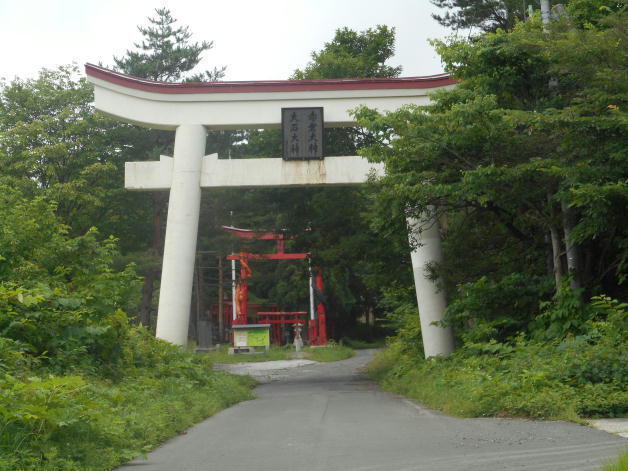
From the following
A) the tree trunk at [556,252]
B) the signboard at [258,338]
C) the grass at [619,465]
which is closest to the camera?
the grass at [619,465]

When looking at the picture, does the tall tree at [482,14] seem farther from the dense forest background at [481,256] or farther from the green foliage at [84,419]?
the green foliage at [84,419]

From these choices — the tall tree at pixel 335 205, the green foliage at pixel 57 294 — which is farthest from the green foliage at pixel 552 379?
the tall tree at pixel 335 205

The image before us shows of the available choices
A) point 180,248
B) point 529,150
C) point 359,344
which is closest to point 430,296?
point 180,248

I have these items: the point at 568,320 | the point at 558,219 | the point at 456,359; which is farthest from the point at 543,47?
the point at 456,359

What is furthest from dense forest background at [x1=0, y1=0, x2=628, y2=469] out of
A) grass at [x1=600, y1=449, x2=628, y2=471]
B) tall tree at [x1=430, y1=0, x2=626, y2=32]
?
tall tree at [x1=430, y1=0, x2=626, y2=32]

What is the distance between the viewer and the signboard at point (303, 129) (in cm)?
1984

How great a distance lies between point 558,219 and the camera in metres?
14.0

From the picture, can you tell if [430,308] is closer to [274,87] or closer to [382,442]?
[274,87]

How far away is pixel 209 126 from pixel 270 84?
196cm

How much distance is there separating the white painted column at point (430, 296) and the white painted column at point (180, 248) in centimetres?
562

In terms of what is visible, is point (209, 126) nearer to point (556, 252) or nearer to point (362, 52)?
point (556, 252)

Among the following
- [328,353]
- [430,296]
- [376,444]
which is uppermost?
[430,296]

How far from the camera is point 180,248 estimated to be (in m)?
19.8

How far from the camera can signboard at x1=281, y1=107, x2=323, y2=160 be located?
19.8 m
